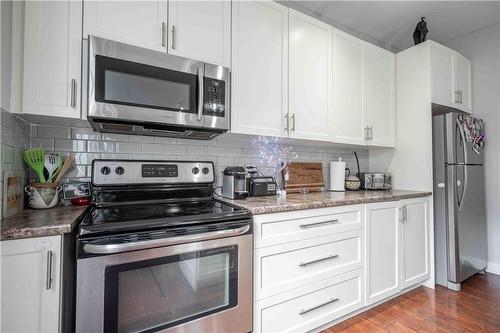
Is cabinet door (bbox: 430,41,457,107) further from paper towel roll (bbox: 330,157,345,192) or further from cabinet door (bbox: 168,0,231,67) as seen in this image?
cabinet door (bbox: 168,0,231,67)

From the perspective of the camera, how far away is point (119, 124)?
1.37 metres

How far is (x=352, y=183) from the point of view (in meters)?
2.46

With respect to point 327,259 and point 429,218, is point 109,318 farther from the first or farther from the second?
point 429,218

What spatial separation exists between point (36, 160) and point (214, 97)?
99 cm

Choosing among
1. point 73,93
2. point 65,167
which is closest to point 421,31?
point 73,93

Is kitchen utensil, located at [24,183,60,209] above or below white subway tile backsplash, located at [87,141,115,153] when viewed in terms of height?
below

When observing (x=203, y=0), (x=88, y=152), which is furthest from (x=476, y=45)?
(x=88, y=152)

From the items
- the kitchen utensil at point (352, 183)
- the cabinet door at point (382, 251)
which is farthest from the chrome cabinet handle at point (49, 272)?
the kitchen utensil at point (352, 183)

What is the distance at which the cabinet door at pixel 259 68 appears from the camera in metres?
1.66

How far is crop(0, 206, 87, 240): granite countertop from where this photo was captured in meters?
0.86

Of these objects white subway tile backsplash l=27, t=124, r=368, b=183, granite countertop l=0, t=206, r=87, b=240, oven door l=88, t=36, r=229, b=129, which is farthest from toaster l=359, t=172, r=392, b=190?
granite countertop l=0, t=206, r=87, b=240

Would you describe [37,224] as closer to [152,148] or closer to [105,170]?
[105,170]

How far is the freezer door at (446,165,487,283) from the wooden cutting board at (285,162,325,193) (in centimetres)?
113

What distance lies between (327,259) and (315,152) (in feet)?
3.74
